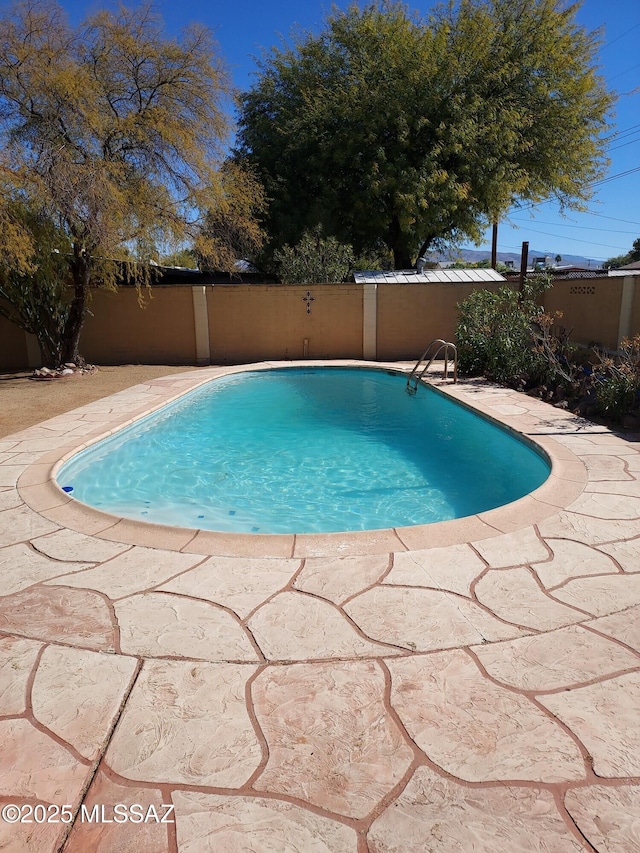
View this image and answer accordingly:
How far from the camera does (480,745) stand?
1802 millimetres

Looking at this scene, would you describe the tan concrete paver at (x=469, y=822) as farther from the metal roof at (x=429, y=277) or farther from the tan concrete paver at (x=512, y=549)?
the metal roof at (x=429, y=277)

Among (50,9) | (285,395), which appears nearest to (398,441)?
(285,395)

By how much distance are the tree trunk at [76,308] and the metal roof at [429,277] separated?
6.36m

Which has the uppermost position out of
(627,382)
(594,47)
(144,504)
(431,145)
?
(594,47)

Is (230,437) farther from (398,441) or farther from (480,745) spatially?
(480,745)

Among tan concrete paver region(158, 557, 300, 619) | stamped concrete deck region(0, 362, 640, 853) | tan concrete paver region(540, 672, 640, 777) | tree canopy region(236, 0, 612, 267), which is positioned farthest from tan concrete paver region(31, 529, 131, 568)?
tree canopy region(236, 0, 612, 267)

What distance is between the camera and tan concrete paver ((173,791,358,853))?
4.83 feet

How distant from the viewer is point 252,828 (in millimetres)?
1521

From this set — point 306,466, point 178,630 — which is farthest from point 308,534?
point 306,466

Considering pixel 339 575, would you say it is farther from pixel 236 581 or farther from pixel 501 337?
pixel 501 337

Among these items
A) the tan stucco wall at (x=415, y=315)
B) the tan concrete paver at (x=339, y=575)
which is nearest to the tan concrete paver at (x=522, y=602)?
the tan concrete paver at (x=339, y=575)

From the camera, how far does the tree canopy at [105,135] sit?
8.73 m

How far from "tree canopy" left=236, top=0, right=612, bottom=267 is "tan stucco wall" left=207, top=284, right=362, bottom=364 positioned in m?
3.31

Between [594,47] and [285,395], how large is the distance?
13.0m
